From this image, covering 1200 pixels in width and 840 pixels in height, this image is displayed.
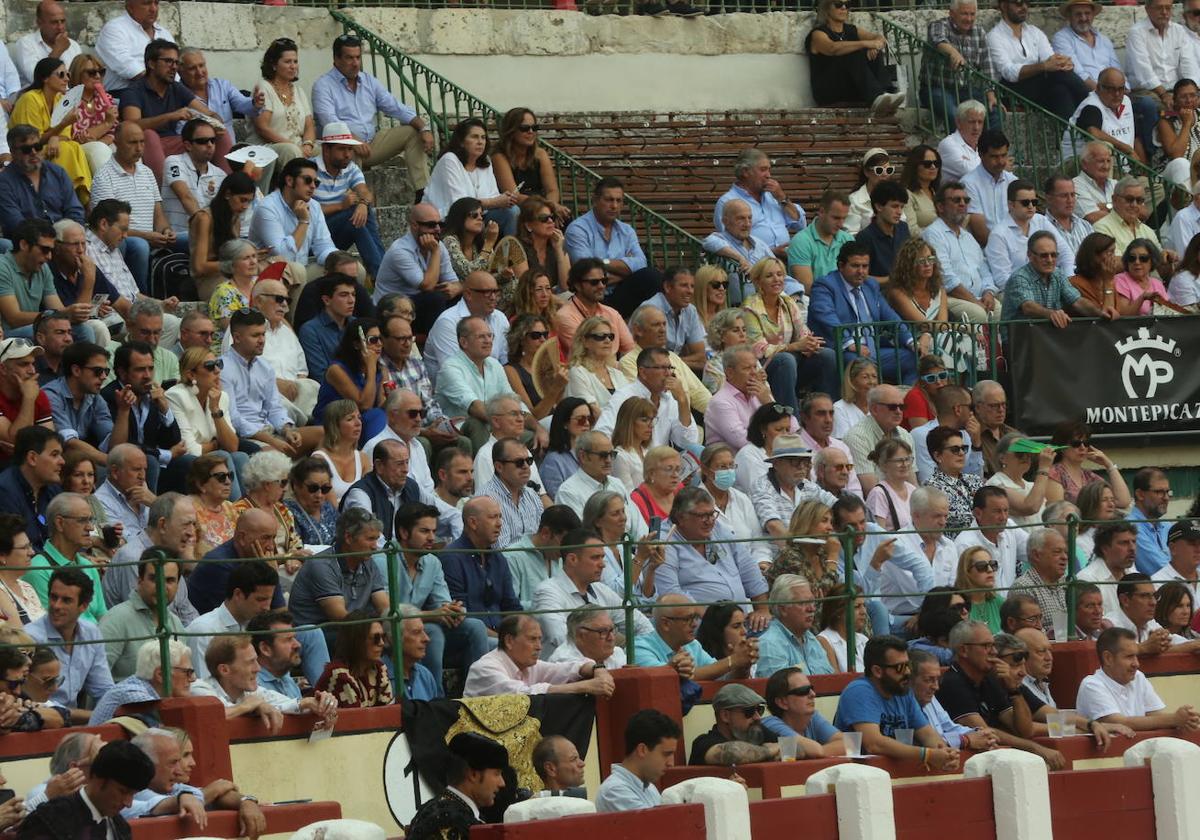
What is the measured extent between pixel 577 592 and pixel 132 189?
5.49m

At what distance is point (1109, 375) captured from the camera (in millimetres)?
20547

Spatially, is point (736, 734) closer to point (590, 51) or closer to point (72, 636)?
point (72, 636)

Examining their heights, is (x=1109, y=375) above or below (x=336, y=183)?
below

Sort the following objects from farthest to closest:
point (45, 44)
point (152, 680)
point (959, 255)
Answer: point (959, 255) → point (45, 44) → point (152, 680)

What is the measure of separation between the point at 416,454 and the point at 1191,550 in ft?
15.3

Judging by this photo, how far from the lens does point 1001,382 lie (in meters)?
20.3

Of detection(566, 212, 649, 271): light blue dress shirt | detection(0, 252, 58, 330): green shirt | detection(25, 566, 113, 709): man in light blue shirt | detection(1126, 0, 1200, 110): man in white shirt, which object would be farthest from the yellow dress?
detection(1126, 0, 1200, 110): man in white shirt

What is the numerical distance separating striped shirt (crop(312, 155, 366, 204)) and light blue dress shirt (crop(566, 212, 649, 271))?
1.56m

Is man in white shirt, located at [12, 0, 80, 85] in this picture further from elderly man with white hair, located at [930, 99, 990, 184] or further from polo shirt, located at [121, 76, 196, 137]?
elderly man with white hair, located at [930, 99, 990, 184]

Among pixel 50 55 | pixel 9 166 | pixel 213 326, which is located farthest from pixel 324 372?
pixel 50 55

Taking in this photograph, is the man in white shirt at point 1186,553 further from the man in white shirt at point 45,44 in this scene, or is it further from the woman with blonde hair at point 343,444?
the man in white shirt at point 45,44

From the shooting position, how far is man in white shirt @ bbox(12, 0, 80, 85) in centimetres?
1992

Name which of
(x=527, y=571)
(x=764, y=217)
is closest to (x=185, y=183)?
(x=764, y=217)

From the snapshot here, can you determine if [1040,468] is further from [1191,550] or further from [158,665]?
[158,665]
